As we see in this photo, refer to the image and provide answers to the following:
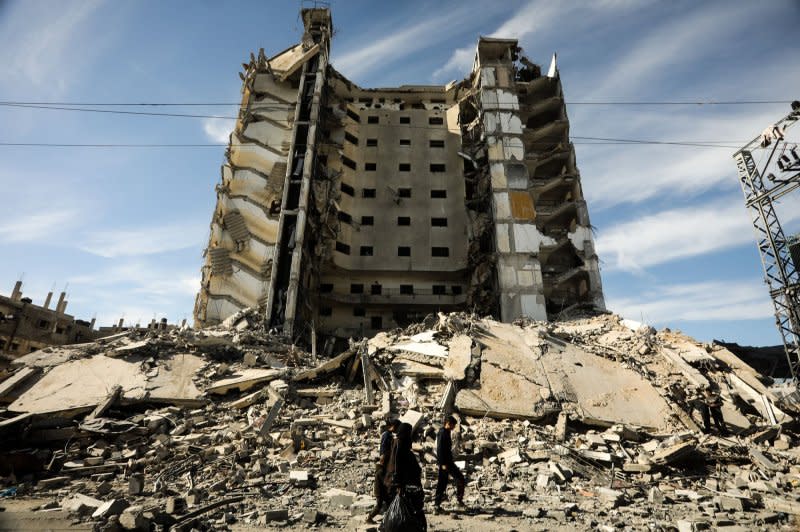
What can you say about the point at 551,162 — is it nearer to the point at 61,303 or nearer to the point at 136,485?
the point at 136,485

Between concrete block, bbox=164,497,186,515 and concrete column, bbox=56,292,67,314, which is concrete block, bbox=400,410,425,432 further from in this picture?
concrete column, bbox=56,292,67,314

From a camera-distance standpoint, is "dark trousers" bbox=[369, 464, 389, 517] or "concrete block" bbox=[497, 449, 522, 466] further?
"concrete block" bbox=[497, 449, 522, 466]

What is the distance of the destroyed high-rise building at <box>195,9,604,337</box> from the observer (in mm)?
27000

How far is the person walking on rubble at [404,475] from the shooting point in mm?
5051

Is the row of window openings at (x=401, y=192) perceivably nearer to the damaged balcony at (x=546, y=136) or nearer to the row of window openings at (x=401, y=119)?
the row of window openings at (x=401, y=119)

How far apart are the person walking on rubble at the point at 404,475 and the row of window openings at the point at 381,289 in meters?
25.0

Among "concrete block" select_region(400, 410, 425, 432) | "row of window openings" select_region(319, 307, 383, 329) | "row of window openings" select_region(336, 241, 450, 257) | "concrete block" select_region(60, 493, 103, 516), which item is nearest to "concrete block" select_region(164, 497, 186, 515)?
"concrete block" select_region(60, 493, 103, 516)

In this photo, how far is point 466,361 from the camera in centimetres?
1281

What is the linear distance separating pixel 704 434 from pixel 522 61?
34.1m

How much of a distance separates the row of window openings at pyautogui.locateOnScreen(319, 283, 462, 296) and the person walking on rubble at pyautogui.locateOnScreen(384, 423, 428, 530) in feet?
81.9

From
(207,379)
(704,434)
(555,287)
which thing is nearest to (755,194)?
(555,287)

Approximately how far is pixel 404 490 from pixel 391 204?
2854 centimetres

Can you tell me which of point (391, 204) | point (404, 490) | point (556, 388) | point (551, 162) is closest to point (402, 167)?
point (391, 204)

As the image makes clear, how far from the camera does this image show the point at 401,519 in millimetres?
4578
